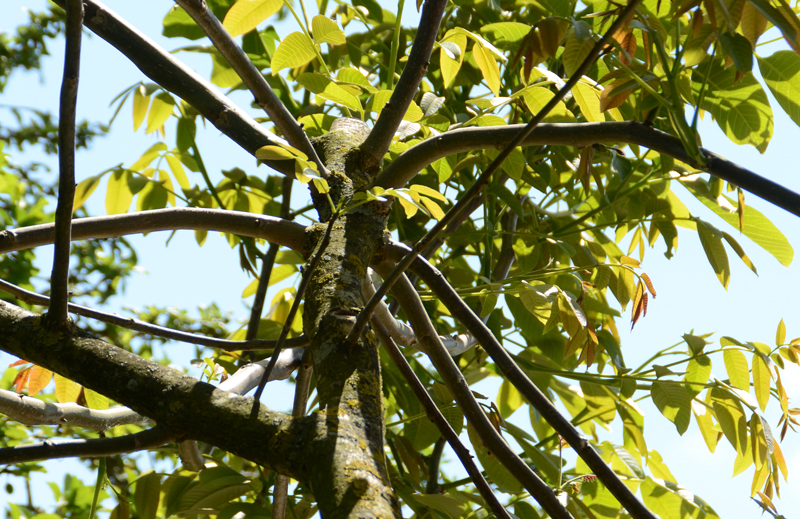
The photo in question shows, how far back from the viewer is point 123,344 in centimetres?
171

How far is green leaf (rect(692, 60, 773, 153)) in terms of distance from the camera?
0.51 m

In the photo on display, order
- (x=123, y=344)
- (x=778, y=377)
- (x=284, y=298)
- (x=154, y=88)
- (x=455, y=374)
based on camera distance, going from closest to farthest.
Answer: (x=455, y=374)
(x=778, y=377)
(x=154, y=88)
(x=284, y=298)
(x=123, y=344)

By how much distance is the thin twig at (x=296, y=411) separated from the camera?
0.59m

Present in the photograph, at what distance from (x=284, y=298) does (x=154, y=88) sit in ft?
1.35

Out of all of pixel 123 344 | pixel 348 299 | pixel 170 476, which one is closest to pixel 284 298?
pixel 170 476

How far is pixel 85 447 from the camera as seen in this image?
38 centimetres

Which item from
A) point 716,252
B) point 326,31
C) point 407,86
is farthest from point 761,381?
point 326,31

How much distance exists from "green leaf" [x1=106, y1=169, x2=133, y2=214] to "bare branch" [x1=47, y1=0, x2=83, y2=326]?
1.82 ft

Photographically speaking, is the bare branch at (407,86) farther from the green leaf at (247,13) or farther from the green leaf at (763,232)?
the green leaf at (763,232)

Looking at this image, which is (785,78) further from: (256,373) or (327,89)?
(256,373)

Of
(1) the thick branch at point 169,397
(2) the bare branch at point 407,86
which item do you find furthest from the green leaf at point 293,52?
(1) the thick branch at point 169,397

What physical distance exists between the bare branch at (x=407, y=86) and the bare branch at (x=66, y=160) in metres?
0.26

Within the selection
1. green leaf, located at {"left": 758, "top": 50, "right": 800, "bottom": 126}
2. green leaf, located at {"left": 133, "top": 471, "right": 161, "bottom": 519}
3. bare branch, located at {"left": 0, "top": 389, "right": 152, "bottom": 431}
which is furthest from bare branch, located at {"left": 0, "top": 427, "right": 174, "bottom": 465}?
green leaf, located at {"left": 758, "top": 50, "right": 800, "bottom": 126}

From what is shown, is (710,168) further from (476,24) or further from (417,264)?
(476,24)
